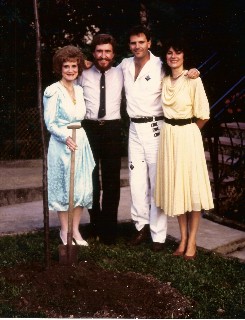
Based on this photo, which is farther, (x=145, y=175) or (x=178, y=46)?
(x=145, y=175)

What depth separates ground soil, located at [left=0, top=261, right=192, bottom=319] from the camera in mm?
4801

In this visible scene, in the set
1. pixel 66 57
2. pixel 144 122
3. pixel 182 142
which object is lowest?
pixel 182 142

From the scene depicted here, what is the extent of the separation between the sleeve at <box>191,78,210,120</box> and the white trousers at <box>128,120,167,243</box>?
41cm

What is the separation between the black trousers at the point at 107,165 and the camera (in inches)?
243

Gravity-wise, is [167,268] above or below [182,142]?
below

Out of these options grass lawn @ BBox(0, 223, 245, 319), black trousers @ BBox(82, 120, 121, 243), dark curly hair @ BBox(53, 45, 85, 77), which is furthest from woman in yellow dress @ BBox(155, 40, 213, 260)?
dark curly hair @ BBox(53, 45, 85, 77)

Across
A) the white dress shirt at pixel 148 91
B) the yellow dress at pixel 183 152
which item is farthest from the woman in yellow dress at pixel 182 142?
the white dress shirt at pixel 148 91

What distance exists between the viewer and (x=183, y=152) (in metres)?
5.86

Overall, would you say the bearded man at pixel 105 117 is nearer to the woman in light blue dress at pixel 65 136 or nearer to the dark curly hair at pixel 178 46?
the woman in light blue dress at pixel 65 136

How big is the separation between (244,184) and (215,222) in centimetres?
78

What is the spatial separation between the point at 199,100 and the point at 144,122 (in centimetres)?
55

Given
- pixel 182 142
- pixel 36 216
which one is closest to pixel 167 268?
pixel 182 142

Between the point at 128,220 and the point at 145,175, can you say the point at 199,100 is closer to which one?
the point at 145,175

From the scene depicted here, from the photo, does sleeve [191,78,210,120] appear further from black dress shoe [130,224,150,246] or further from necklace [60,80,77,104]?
black dress shoe [130,224,150,246]
